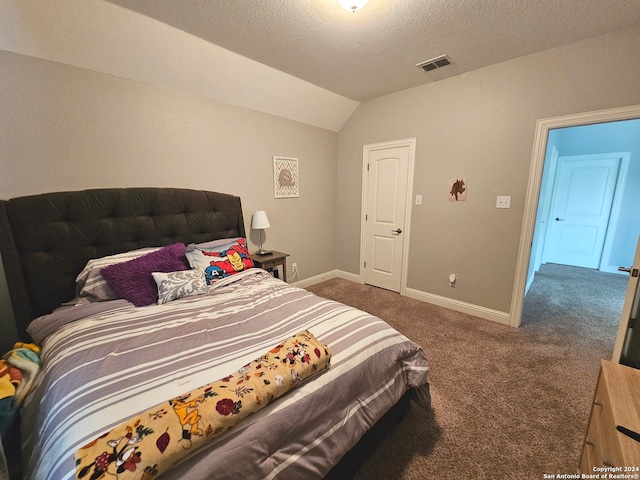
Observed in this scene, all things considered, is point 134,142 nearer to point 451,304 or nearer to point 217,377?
point 217,377

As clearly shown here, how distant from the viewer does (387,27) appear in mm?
1875

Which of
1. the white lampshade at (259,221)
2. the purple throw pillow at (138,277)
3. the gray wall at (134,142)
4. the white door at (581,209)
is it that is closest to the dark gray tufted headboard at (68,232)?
the gray wall at (134,142)

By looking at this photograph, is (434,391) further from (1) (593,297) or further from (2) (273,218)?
(1) (593,297)

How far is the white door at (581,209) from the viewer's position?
425cm

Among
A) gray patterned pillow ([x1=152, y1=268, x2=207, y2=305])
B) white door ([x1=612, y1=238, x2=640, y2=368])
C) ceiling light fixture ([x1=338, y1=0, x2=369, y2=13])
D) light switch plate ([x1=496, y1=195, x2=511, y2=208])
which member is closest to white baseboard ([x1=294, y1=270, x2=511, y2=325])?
white door ([x1=612, y1=238, x2=640, y2=368])

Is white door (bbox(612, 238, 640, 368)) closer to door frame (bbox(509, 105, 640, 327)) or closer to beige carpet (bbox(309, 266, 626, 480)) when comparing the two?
beige carpet (bbox(309, 266, 626, 480))

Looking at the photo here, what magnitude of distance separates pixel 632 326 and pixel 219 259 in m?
2.92

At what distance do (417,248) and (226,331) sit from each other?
2.59m

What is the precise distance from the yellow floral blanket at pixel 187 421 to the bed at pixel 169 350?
3 centimetres

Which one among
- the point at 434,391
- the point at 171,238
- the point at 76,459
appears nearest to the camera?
the point at 76,459

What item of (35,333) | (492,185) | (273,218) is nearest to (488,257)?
(492,185)

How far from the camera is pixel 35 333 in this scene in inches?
58.9

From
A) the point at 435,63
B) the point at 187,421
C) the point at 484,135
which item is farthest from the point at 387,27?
the point at 187,421

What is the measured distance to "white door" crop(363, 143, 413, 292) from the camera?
3266 millimetres
